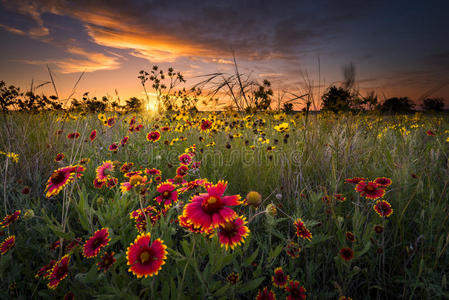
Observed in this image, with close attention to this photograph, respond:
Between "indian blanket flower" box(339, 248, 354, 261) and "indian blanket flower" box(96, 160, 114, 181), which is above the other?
"indian blanket flower" box(96, 160, 114, 181)

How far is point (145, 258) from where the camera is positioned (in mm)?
692

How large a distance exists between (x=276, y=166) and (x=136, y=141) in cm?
207

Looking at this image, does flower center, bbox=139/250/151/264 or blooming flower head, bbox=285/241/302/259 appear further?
blooming flower head, bbox=285/241/302/259

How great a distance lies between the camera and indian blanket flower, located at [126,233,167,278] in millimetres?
675

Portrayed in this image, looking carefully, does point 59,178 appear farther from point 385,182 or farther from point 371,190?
point 385,182

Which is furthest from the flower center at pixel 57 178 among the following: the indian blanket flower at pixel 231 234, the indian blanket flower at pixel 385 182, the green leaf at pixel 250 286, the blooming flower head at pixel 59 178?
the indian blanket flower at pixel 385 182

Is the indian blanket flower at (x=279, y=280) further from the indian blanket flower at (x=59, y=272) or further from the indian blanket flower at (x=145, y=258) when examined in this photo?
the indian blanket flower at (x=59, y=272)

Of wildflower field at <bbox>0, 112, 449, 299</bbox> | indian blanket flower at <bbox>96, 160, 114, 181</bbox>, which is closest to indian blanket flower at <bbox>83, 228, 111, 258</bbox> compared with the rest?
wildflower field at <bbox>0, 112, 449, 299</bbox>

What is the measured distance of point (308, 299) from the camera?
37.3 inches

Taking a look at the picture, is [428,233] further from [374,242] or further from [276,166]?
[276,166]

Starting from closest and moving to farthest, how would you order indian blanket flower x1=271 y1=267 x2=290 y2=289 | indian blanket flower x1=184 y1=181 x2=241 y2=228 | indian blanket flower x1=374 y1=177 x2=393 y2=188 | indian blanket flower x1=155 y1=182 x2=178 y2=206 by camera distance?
indian blanket flower x1=184 y1=181 x2=241 y2=228 → indian blanket flower x1=271 y1=267 x2=290 y2=289 → indian blanket flower x1=155 y1=182 x2=178 y2=206 → indian blanket flower x1=374 y1=177 x2=393 y2=188

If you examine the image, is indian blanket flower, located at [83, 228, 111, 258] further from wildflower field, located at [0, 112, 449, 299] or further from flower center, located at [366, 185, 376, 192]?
flower center, located at [366, 185, 376, 192]

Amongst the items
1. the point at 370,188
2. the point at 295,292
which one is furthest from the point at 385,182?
the point at 295,292

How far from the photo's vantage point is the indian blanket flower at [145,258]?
2.21 feet
